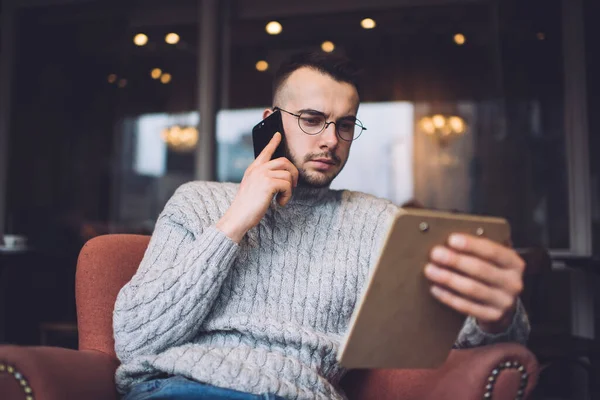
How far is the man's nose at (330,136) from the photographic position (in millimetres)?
1504

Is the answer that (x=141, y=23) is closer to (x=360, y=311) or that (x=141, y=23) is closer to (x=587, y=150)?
(x=587, y=150)

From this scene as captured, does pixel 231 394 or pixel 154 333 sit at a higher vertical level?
pixel 154 333

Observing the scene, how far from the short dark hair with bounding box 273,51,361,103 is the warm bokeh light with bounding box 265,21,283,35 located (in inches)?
140

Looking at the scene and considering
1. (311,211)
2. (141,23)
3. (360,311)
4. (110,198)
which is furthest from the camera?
(110,198)

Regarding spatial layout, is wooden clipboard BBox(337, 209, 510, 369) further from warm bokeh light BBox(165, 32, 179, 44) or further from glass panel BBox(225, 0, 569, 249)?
warm bokeh light BBox(165, 32, 179, 44)

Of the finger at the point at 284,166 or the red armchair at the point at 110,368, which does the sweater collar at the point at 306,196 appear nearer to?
the finger at the point at 284,166

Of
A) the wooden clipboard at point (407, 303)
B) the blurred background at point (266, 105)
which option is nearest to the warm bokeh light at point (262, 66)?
the blurred background at point (266, 105)

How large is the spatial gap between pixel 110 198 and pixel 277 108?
5.13 m

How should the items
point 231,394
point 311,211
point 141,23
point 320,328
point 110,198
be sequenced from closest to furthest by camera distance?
point 231,394 < point 320,328 < point 311,211 < point 141,23 < point 110,198

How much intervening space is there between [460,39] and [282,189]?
17.0ft

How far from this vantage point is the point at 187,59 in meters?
6.38

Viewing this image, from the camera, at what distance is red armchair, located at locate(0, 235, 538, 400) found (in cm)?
106

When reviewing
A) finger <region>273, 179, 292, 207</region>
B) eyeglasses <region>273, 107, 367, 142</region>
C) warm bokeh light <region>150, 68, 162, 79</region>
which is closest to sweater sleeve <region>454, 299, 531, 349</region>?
finger <region>273, 179, 292, 207</region>

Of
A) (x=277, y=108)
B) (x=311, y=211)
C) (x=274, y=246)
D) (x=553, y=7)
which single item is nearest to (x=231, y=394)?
(x=274, y=246)
